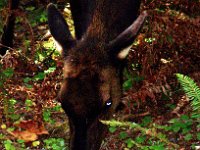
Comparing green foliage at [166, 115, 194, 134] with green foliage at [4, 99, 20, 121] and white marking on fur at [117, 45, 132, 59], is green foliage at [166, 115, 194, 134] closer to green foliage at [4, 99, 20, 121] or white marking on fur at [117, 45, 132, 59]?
white marking on fur at [117, 45, 132, 59]

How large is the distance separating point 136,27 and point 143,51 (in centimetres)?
152

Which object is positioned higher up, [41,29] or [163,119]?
[41,29]

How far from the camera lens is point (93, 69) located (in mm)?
5086

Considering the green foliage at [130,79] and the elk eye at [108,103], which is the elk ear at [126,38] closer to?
the elk eye at [108,103]

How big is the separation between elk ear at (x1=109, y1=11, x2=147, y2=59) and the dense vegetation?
1.02 metres

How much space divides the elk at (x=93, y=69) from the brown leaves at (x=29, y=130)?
1285 mm

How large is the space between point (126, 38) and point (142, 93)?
4.13ft

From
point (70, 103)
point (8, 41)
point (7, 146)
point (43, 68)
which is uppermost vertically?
point (8, 41)

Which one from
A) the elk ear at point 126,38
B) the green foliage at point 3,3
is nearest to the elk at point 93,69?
the elk ear at point 126,38

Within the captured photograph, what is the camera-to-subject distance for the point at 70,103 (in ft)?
16.0

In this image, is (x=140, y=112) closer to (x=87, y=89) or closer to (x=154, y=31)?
(x=154, y=31)

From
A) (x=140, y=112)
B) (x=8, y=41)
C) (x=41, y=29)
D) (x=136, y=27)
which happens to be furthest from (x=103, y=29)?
(x=41, y=29)

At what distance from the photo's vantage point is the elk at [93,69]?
4.91m

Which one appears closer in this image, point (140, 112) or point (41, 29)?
point (140, 112)
